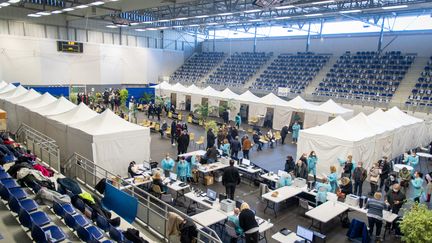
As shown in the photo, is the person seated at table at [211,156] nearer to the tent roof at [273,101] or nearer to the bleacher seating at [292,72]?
the tent roof at [273,101]

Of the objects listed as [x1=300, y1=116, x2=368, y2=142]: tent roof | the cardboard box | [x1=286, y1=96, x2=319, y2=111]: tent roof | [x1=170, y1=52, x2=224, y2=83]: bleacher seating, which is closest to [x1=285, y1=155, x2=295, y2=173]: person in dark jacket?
[x1=300, y1=116, x2=368, y2=142]: tent roof

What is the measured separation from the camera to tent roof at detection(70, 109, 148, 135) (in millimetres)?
11492

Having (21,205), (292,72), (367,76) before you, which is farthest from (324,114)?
(21,205)

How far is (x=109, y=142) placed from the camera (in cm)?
1145

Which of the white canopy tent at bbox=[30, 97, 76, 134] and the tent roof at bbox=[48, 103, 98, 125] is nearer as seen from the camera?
the tent roof at bbox=[48, 103, 98, 125]

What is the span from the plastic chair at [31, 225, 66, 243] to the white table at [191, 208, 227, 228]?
9.87 feet

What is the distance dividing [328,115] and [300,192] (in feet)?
33.9

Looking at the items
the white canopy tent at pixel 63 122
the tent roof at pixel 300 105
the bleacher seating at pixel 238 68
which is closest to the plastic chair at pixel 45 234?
the white canopy tent at pixel 63 122

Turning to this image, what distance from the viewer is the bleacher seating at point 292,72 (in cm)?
3019

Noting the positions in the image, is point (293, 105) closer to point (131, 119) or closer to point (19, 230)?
point (131, 119)

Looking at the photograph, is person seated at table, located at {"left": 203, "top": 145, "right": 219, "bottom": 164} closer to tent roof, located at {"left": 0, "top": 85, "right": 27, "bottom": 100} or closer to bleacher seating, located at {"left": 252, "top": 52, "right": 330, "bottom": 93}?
tent roof, located at {"left": 0, "top": 85, "right": 27, "bottom": 100}

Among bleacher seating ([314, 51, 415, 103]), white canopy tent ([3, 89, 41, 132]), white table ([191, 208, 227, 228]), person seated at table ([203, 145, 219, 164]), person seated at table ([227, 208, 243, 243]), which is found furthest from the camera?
bleacher seating ([314, 51, 415, 103])

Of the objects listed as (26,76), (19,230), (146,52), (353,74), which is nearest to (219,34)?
(146,52)

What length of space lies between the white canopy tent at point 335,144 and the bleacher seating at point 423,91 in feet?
33.6
